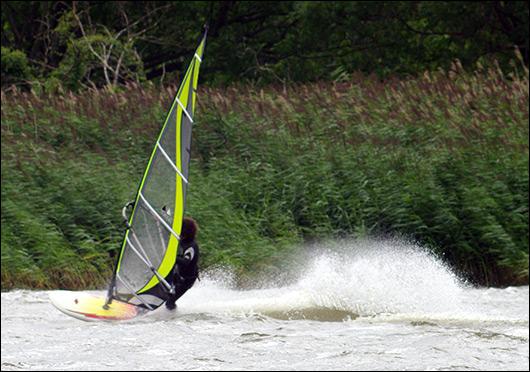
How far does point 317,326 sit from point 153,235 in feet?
4.94

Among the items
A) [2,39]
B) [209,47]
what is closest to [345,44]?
[209,47]

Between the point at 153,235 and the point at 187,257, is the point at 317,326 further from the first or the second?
the point at 153,235

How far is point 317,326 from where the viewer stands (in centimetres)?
817

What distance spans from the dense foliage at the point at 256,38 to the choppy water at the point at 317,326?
826 cm

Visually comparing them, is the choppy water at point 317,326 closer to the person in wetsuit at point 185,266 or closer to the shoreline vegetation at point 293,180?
the person in wetsuit at point 185,266

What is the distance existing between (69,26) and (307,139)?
8.10 m

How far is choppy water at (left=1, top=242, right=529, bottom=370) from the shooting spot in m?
6.75

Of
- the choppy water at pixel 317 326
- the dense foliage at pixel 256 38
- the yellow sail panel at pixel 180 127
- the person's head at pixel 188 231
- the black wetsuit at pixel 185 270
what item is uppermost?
the dense foliage at pixel 256 38

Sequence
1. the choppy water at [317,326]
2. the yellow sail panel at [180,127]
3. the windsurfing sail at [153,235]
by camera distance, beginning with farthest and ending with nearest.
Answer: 1. the yellow sail panel at [180,127]
2. the windsurfing sail at [153,235]
3. the choppy water at [317,326]

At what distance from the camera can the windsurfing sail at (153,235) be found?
851cm

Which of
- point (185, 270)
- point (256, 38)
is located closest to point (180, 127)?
point (185, 270)

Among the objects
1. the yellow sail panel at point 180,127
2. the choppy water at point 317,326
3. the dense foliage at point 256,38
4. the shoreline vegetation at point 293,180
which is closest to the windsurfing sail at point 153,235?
the yellow sail panel at point 180,127

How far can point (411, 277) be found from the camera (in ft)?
31.7

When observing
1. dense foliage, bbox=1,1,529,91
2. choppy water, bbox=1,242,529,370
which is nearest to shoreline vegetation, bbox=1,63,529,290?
choppy water, bbox=1,242,529,370
